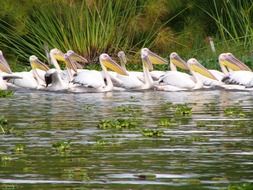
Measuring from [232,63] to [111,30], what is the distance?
568 centimetres

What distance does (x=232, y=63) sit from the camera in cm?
2464

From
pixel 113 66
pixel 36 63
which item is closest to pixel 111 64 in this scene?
pixel 113 66

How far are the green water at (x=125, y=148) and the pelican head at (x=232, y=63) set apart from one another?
23.3 feet

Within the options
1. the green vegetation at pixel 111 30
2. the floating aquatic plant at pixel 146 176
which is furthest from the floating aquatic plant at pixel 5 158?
the green vegetation at pixel 111 30

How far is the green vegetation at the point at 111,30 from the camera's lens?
1150 inches

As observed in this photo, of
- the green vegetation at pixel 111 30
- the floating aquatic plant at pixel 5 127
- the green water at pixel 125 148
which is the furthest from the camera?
the green vegetation at pixel 111 30

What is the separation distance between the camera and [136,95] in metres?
21.2

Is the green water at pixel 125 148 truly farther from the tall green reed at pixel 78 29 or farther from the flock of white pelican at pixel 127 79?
the tall green reed at pixel 78 29

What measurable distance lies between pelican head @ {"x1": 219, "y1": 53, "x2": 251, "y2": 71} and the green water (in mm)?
7114

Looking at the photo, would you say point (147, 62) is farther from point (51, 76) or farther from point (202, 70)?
point (51, 76)

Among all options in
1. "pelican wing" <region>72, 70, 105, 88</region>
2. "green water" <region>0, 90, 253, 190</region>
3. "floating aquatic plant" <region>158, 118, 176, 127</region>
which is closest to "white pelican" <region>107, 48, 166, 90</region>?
"pelican wing" <region>72, 70, 105, 88</region>

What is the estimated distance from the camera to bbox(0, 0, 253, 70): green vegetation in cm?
2920

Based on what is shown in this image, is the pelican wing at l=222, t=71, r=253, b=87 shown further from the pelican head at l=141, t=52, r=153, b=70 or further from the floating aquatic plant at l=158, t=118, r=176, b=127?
the floating aquatic plant at l=158, t=118, r=176, b=127

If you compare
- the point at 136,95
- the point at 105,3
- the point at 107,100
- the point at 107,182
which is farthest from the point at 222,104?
the point at 105,3
